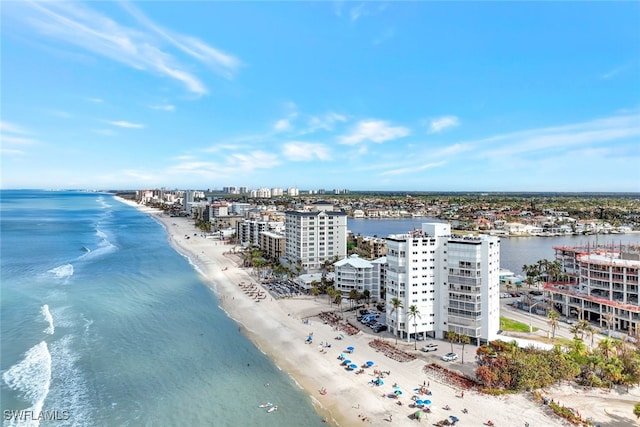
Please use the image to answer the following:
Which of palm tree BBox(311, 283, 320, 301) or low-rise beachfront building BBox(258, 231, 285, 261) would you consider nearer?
palm tree BBox(311, 283, 320, 301)

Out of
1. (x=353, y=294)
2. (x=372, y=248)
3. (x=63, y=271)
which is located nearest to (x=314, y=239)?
(x=372, y=248)

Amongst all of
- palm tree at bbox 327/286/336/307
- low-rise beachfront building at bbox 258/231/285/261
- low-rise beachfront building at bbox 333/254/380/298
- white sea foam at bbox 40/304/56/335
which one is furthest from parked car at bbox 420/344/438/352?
low-rise beachfront building at bbox 258/231/285/261

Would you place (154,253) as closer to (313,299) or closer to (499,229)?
(313,299)

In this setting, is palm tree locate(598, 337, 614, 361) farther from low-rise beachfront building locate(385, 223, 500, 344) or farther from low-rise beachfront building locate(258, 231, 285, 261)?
low-rise beachfront building locate(258, 231, 285, 261)

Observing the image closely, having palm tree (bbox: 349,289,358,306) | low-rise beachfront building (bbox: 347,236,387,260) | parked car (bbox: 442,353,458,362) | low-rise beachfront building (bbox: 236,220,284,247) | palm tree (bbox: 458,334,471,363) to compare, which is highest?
low-rise beachfront building (bbox: 236,220,284,247)

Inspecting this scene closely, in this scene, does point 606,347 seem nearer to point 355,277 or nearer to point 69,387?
point 355,277

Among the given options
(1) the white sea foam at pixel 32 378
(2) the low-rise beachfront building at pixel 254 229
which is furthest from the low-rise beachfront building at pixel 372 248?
(1) the white sea foam at pixel 32 378

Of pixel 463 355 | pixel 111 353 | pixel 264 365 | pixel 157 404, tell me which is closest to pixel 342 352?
pixel 264 365
